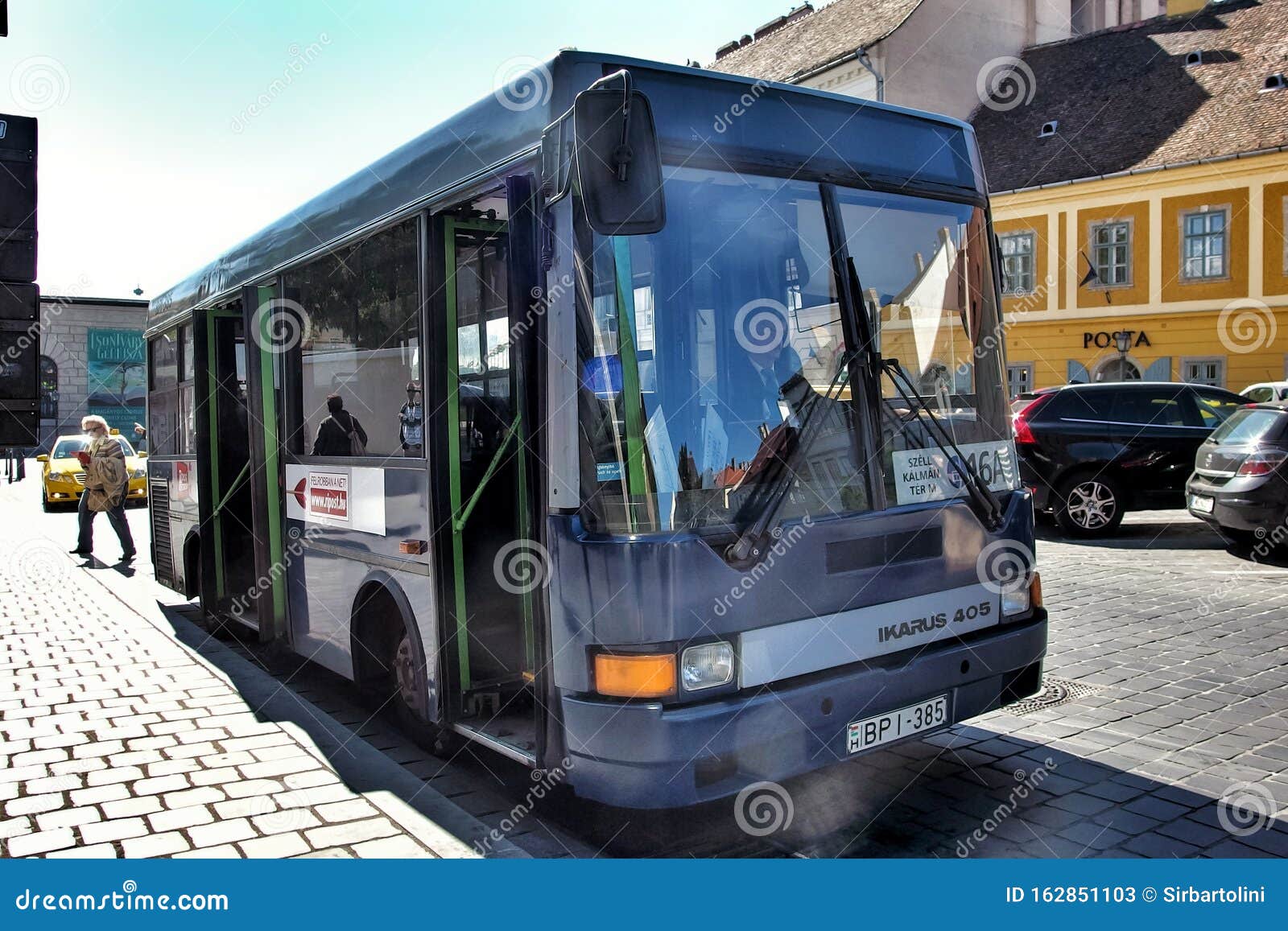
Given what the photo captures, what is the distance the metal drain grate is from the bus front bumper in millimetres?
1902

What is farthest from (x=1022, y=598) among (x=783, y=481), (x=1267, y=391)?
(x=1267, y=391)

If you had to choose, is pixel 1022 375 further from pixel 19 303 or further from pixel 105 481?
pixel 19 303

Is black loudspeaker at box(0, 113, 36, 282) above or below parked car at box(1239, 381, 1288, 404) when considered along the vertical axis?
above

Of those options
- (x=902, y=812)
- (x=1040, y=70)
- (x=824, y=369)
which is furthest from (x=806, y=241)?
(x=1040, y=70)

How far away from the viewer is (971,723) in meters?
5.72

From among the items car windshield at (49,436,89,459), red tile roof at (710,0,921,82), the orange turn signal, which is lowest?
the orange turn signal

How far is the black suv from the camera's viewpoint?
12.9m

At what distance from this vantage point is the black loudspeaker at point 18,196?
548cm

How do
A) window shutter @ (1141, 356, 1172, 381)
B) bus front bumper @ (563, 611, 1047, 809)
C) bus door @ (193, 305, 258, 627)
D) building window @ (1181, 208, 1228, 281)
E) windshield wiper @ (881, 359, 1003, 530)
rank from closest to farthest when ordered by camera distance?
bus front bumper @ (563, 611, 1047, 809) < windshield wiper @ (881, 359, 1003, 530) < bus door @ (193, 305, 258, 627) < building window @ (1181, 208, 1228, 281) < window shutter @ (1141, 356, 1172, 381)

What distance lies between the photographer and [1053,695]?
6.14 metres

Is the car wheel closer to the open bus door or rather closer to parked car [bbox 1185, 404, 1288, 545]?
parked car [bbox 1185, 404, 1288, 545]

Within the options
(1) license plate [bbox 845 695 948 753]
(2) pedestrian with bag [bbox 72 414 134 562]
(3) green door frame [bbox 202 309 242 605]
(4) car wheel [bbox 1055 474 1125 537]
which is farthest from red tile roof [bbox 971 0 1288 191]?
(1) license plate [bbox 845 695 948 753]

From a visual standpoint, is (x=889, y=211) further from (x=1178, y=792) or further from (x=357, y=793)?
(x=357, y=793)

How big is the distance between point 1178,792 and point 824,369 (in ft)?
7.70
